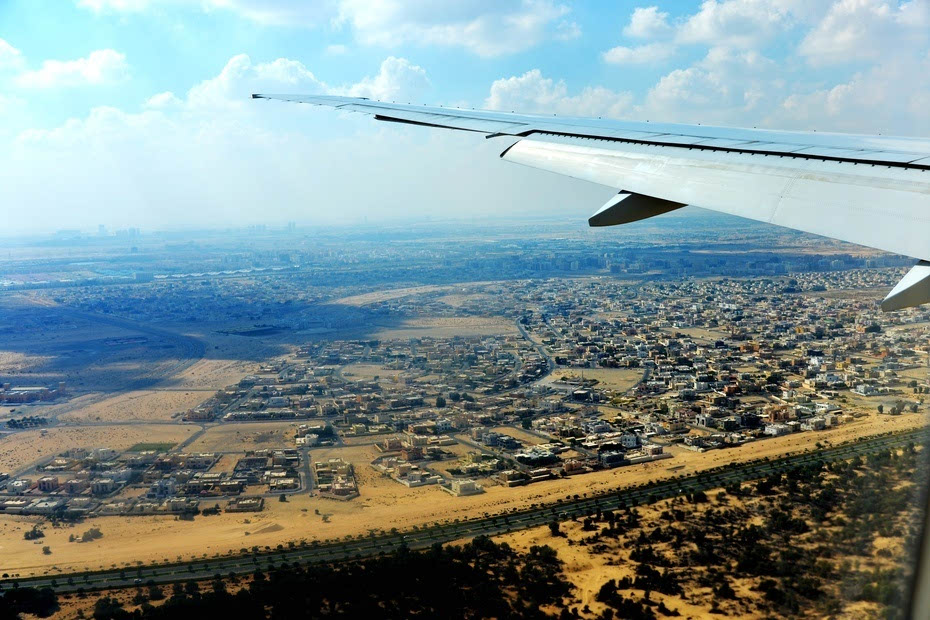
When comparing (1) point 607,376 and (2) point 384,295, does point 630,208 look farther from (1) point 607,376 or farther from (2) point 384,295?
(2) point 384,295

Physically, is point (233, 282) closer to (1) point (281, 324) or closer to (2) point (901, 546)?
(1) point (281, 324)

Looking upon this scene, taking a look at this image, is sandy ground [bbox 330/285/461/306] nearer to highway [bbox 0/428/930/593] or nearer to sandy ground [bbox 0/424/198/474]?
sandy ground [bbox 0/424/198/474]

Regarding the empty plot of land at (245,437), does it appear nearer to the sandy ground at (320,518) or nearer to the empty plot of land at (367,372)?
the sandy ground at (320,518)

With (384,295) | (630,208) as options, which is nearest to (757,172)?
(630,208)

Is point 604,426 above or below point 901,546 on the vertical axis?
below

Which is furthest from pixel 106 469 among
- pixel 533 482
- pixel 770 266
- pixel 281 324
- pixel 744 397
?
pixel 770 266

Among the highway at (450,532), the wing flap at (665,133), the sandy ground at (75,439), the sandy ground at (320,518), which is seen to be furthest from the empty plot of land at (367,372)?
the wing flap at (665,133)
